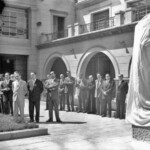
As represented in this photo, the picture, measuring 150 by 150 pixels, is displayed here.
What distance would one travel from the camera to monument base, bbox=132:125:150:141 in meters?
5.84

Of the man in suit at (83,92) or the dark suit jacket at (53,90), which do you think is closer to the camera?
the dark suit jacket at (53,90)

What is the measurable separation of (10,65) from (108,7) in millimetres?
7660

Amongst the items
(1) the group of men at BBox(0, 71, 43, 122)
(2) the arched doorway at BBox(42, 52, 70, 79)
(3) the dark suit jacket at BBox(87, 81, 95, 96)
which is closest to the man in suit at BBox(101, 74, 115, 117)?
(3) the dark suit jacket at BBox(87, 81, 95, 96)

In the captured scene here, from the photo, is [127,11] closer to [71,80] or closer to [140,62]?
[71,80]

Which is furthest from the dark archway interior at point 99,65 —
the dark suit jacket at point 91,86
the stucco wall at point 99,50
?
the dark suit jacket at point 91,86

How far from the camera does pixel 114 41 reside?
14492 mm

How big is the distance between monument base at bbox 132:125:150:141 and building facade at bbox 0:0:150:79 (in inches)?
330

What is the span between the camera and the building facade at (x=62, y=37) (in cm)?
1597

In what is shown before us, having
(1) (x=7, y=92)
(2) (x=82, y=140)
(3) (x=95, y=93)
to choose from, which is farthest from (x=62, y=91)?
(2) (x=82, y=140)

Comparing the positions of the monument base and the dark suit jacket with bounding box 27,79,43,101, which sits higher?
the dark suit jacket with bounding box 27,79,43,101

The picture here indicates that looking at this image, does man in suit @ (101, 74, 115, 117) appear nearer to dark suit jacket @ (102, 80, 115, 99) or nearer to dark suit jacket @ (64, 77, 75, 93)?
dark suit jacket @ (102, 80, 115, 99)

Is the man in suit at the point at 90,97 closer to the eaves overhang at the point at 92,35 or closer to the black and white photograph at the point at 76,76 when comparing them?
the black and white photograph at the point at 76,76

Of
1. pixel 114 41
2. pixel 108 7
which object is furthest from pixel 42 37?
pixel 114 41

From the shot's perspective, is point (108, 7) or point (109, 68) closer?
point (109, 68)
